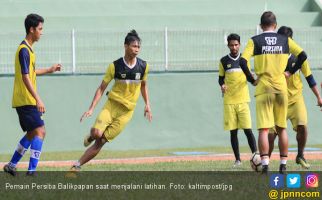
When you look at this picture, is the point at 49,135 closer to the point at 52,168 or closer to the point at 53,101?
the point at 53,101

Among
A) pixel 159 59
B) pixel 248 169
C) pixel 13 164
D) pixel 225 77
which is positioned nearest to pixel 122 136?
pixel 159 59

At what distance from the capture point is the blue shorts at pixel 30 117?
13.2 meters

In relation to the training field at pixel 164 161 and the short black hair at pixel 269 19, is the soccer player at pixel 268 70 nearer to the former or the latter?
the short black hair at pixel 269 19

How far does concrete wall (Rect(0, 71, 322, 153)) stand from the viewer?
22.8 metres

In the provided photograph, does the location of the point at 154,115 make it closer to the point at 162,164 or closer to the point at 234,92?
the point at 234,92

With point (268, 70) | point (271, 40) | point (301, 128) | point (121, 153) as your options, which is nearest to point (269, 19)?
point (271, 40)

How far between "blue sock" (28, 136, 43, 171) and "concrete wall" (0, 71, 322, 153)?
9.55 m

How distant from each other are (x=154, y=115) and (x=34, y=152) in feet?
33.8

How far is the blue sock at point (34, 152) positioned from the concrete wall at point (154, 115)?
9.55 metres

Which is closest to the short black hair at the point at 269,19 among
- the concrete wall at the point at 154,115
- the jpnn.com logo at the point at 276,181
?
the jpnn.com logo at the point at 276,181

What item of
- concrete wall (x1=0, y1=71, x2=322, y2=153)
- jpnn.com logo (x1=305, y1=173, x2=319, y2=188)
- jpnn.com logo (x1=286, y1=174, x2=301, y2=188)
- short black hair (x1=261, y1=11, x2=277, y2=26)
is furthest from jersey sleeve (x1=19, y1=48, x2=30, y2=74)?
concrete wall (x1=0, y1=71, x2=322, y2=153)

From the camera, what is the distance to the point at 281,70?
13.4 meters

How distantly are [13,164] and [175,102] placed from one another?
10354 mm

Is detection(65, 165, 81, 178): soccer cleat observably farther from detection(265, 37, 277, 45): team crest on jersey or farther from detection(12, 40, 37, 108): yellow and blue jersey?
detection(265, 37, 277, 45): team crest on jersey
